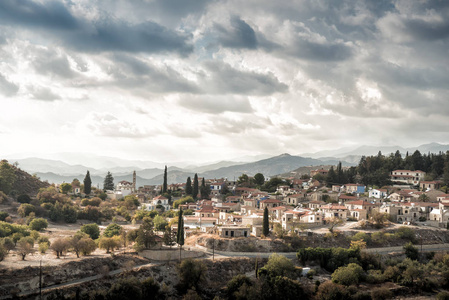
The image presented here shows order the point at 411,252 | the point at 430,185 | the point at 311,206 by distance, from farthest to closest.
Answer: the point at 430,185
the point at 311,206
the point at 411,252

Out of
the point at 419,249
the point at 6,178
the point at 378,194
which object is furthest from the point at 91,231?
the point at 378,194

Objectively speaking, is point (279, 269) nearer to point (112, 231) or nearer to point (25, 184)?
point (112, 231)

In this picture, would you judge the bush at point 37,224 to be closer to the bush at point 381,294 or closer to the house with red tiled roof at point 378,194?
the bush at point 381,294

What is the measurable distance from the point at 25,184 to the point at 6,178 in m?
7.65

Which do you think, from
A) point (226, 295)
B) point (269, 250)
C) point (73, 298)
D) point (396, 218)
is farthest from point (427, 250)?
point (73, 298)

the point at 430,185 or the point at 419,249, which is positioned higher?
the point at 430,185

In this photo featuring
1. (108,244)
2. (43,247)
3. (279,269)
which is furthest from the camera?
(108,244)

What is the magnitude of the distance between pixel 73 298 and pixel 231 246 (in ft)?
68.1

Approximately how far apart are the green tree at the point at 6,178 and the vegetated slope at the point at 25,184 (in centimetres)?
159

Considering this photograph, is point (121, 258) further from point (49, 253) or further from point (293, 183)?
point (293, 183)

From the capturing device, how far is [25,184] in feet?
270

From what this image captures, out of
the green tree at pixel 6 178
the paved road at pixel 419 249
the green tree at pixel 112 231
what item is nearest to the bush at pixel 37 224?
the green tree at pixel 112 231

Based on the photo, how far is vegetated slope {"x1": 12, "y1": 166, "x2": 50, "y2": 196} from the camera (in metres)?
79.2

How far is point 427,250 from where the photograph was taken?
52.2m
